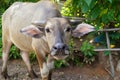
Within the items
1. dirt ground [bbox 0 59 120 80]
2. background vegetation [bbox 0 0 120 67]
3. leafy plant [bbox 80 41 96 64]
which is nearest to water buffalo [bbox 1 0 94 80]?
dirt ground [bbox 0 59 120 80]

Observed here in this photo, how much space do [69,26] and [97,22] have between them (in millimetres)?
1332

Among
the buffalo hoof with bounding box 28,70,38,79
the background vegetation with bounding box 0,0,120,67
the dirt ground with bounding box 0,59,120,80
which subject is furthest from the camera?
the buffalo hoof with bounding box 28,70,38,79

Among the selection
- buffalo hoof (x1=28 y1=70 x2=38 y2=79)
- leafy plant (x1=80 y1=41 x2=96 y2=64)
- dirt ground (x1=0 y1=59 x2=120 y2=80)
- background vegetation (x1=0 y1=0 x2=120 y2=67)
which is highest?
background vegetation (x1=0 y1=0 x2=120 y2=67)

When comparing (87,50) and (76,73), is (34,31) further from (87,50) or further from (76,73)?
(76,73)

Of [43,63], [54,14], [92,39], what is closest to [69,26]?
[54,14]

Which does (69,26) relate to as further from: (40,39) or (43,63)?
(43,63)

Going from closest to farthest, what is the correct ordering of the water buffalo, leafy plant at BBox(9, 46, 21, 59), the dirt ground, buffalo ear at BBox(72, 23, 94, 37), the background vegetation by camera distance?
the water buffalo
buffalo ear at BBox(72, 23, 94, 37)
the background vegetation
the dirt ground
leafy plant at BBox(9, 46, 21, 59)

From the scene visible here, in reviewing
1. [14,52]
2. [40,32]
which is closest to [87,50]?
[40,32]

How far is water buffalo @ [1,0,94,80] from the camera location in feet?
15.2

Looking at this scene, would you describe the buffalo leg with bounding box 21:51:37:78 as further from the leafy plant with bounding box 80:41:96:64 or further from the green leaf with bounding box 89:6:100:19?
the green leaf with bounding box 89:6:100:19

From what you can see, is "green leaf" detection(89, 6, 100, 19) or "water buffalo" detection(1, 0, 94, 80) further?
"green leaf" detection(89, 6, 100, 19)

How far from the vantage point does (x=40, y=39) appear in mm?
5355

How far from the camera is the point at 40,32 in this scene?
503 cm

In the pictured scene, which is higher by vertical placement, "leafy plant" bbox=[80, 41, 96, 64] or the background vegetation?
the background vegetation
